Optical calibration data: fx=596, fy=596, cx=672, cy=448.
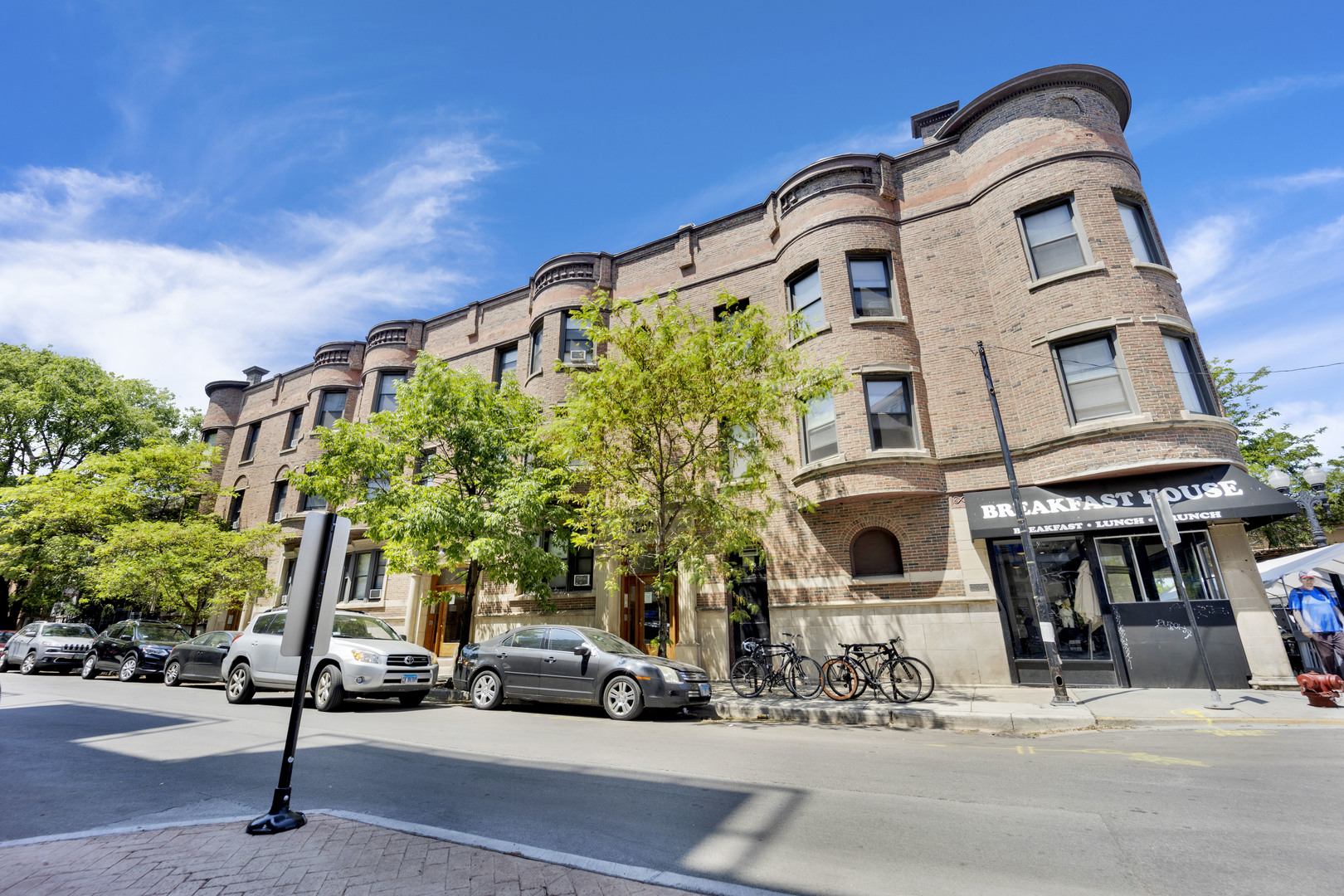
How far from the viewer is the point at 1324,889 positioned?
334 cm

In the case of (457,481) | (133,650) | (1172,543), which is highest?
(457,481)

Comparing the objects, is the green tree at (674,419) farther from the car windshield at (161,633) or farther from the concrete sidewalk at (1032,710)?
the car windshield at (161,633)

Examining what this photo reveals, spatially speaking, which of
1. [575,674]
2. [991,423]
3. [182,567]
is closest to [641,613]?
[575,674]

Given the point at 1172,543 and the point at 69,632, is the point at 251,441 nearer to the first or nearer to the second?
the point at 69,632

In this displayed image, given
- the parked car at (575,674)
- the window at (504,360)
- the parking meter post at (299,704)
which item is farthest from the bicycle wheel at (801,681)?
the window at (504,360)

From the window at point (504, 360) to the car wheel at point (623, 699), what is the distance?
47.9 feet

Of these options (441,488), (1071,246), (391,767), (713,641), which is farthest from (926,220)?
(391,767)

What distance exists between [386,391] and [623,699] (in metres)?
19.2

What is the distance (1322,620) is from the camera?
379 inches

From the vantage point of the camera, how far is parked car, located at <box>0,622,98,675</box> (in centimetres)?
1883

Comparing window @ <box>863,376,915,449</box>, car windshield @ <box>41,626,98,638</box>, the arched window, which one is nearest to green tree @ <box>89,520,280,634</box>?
car windshield @ <box>41,626,98,638</box>

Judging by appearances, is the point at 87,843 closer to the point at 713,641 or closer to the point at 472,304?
the point at 713,641

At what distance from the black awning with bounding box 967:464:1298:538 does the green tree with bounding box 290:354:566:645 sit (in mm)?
10225

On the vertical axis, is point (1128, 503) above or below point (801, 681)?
above
